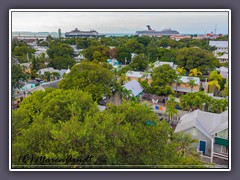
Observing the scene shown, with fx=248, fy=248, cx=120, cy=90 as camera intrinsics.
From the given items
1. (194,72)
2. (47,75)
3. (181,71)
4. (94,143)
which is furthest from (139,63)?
(94,143)

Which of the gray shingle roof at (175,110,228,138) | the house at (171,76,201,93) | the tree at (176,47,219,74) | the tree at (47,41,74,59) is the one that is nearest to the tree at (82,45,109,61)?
the tree at (47,41,74,59)

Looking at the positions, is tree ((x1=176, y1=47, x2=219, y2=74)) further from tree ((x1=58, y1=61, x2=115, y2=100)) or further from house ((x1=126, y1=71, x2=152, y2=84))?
tree ((x1=58, y1=61, x2=115, y2=100))

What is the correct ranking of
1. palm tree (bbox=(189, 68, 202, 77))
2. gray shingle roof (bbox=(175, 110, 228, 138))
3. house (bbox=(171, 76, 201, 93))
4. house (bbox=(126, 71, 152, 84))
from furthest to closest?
palm tree (bbox=(189, 68, 202, 77)) < house (bbox=(126, 71, 152, 84)) < house (bbox=(171, 76, 201, 93)) < gray shingle roof (bbox=(175, 110, 228, 138))

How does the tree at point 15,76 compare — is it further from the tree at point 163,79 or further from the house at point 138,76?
the house at point 138,76

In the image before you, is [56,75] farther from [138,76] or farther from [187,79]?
[187,79]

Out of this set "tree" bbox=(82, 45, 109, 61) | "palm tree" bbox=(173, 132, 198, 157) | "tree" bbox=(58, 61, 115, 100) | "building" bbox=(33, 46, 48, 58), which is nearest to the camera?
"palm tree" bbox=(173, 132, 198, 157)

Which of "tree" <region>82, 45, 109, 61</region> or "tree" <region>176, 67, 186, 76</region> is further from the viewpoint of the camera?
"tree" <region>176, 67, 186, 76</region>
